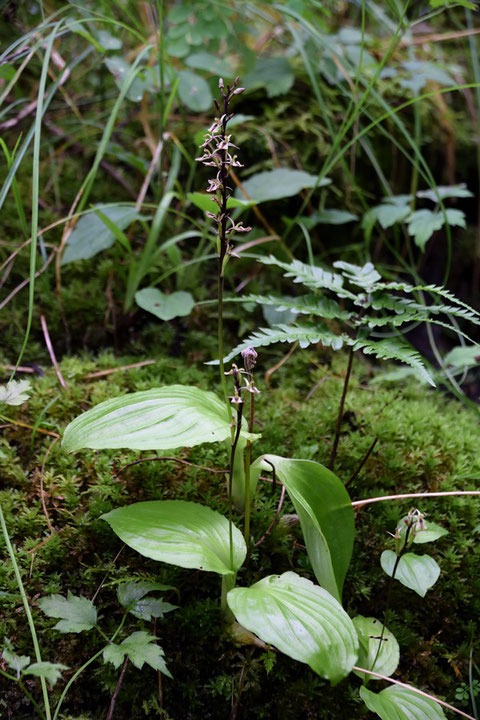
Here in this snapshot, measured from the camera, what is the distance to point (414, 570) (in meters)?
1.23

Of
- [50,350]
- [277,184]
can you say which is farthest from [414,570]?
[277,184]

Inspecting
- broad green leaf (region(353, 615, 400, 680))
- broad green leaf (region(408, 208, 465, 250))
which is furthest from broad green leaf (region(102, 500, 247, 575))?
broad green leaf (region(408, 208, 465, 250))

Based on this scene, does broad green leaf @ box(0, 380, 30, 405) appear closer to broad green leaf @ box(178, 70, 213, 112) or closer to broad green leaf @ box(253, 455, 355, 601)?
broad green leaf @ box(253, 455, 355, 601)

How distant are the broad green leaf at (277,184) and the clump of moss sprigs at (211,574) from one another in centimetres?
83

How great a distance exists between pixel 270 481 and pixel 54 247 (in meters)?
1.35

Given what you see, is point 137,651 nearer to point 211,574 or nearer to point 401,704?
point 211,574

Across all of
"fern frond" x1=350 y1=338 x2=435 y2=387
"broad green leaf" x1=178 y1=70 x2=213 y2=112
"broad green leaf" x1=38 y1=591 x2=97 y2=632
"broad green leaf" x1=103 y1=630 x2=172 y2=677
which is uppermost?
"broad green leaf" x1=178 y1=70 x2=213 y2=112

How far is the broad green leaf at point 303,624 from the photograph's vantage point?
966mm

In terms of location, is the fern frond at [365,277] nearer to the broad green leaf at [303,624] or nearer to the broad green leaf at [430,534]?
the broad green leaf at [430,534]

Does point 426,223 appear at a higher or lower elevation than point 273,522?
higher

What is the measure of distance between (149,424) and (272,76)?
223 centimetres

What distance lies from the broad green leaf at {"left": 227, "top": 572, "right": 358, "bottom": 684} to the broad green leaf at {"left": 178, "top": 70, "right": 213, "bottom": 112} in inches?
82.4

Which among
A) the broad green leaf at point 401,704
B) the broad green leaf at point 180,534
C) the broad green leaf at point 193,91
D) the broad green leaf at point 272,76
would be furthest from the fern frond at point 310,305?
the broad green leaf at point 272,76

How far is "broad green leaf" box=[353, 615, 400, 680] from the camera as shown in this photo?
123cm
